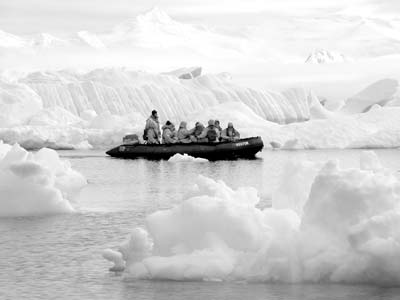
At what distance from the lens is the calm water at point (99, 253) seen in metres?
12.7

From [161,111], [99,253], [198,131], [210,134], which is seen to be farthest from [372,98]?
[99,253]

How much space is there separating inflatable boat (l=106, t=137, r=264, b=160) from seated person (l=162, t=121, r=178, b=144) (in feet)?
1.54

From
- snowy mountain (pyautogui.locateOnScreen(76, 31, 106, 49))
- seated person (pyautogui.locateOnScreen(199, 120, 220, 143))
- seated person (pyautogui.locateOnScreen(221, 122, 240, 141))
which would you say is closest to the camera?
seated person (pyautogui.locateOnScreen(199, 120, 220, 143))

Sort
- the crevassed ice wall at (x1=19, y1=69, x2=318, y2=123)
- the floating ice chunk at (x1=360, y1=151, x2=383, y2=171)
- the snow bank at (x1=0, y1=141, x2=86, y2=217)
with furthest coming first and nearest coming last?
the crevassed ice wall at (x1=19, y1=69, x2=318, y2=123), the snow bank at (x1=0, y1=141, x2=86, y2=217), the floating ice chunk at (x1=360, y1=151, x2=383, y2=171)

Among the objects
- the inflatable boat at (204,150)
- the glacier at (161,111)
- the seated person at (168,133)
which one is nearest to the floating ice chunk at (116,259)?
the inflatable boat at (204,150)

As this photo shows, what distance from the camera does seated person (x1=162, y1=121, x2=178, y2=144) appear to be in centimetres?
4412

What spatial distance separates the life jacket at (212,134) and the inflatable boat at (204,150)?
0.78 metres

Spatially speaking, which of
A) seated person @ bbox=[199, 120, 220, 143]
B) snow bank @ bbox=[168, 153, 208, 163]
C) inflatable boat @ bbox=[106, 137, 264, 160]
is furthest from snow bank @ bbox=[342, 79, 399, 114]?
snow bank @ bbox=[168, 153, 208, 163]

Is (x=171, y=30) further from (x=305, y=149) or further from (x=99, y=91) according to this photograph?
(x=305, y=149)

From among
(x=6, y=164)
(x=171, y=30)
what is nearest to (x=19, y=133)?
(x=6, y=164)

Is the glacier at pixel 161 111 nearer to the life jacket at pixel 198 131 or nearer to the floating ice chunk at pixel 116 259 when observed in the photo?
the life jacket at pixel 198 131

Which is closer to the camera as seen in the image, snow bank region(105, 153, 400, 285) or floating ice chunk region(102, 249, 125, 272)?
snow bank region(105, 153, 400, 285)

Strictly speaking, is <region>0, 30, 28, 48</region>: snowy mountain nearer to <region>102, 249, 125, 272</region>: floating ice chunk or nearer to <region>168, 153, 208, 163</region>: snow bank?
<region>168, 153, 208, 163</region>: snow bank

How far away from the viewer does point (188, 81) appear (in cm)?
8656
